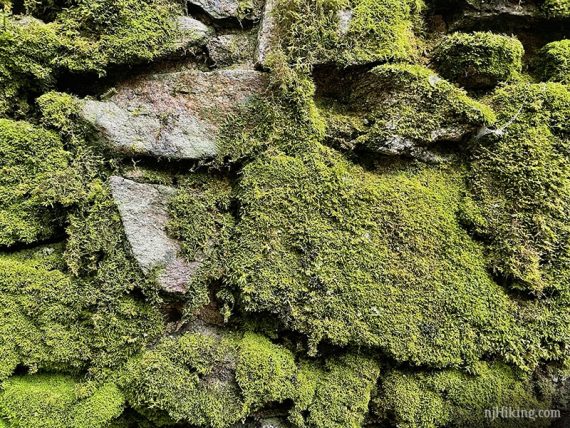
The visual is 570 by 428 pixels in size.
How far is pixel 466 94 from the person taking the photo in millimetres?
2805

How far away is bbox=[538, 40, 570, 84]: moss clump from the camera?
2820 mm

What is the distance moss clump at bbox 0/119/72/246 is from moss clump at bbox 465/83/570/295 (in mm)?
2723

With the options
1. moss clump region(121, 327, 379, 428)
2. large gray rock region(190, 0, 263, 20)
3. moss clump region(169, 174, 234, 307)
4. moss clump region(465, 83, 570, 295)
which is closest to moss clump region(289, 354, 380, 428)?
moss clump region(121, 327, 379, 428)

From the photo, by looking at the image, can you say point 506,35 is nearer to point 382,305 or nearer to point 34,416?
point 382,305

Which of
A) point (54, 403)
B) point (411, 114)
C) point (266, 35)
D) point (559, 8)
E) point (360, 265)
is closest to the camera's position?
point (54, 403)

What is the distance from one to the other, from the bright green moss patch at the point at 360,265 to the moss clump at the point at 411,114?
0.32 meters

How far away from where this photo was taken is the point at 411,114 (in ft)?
8.77

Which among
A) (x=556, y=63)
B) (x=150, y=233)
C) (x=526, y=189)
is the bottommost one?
(x=150, y=233)

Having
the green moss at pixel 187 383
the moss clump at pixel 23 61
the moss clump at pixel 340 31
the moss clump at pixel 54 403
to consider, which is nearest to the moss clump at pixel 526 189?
the moss clump at pixel 340 31

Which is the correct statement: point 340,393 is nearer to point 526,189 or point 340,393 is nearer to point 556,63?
point 526,189

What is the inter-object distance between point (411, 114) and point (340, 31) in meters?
0.81

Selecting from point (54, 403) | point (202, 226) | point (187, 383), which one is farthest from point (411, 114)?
point (54, 403)

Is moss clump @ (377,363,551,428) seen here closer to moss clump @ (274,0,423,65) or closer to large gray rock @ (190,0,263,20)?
moss clump @ (274,0,423,65)

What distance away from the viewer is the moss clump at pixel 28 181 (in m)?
2.24
